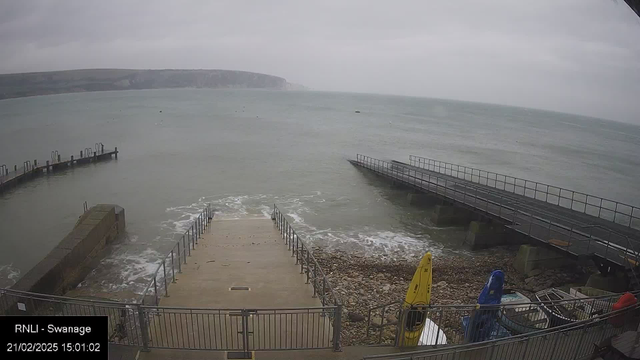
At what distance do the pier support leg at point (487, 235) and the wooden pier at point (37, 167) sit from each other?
34086mm

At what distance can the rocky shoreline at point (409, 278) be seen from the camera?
1361 cm

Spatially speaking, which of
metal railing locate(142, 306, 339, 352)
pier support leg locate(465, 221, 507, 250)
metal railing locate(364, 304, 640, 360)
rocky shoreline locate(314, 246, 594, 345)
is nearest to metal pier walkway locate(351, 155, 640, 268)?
pier support leg locate(465, 221, 507, 250)

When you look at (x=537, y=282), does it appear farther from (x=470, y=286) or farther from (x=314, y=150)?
(x=314, y=150)

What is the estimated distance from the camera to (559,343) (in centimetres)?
652

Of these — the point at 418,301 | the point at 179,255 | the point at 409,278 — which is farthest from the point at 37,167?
the point at 418,301

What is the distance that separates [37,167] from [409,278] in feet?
118

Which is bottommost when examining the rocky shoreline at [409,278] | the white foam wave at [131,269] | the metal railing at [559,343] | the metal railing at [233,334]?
the white foam wave at [131,269]

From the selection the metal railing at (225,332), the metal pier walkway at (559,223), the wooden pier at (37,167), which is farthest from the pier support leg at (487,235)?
the wooden pier at (37,167)

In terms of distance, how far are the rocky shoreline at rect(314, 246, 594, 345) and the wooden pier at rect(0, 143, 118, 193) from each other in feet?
91.1

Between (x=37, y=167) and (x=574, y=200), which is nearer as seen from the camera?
(x=574, y=200)

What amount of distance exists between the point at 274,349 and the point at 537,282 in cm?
1350

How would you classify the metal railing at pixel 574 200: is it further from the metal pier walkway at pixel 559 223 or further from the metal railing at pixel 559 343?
the metal railing at pixel 559 343

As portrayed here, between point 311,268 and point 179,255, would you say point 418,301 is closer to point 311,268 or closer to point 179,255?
point 311,268

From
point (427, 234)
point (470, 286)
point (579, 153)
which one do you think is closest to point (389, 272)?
point (470, 286)
